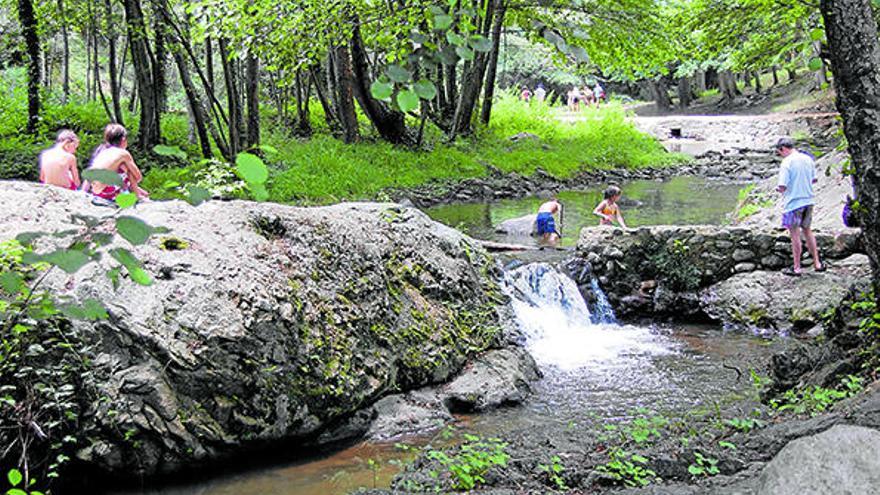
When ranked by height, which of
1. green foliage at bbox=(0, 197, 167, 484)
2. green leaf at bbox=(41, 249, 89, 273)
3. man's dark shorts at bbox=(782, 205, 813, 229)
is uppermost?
green leaf at bbox=(41, 249, 89, 273)

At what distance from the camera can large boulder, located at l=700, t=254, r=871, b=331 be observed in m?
9.63

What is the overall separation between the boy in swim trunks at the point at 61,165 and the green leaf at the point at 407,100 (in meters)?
6.83

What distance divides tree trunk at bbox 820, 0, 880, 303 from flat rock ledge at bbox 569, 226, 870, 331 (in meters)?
5.34

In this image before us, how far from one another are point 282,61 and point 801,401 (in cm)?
813

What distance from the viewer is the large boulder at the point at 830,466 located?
8.89 feet

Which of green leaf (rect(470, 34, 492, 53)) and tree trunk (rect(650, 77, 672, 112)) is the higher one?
tree trunk (rect(650, 77, 672, 112))

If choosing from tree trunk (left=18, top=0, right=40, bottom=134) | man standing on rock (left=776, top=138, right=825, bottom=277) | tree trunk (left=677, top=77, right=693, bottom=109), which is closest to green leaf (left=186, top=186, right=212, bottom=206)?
man standing on rock (left=776, top=138, right=825, bottom=277)

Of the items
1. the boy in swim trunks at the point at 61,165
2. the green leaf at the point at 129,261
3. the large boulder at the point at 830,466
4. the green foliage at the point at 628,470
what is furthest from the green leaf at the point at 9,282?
the boy in swim trunks at the point at 61,165

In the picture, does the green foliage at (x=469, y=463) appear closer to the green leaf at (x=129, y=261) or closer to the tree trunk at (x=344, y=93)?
the green leaf at (x=129, y=261)

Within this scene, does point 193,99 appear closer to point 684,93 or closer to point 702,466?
point 702,466

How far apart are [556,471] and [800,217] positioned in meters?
6.96

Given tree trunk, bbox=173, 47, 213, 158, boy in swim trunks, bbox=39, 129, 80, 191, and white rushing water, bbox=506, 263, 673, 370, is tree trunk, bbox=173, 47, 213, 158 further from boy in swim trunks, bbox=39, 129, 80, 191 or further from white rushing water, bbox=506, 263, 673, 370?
white rushing water, bbox=506, 263, 673, 370

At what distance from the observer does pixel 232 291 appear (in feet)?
19.3

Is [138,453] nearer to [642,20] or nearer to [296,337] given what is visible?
[296,337]
